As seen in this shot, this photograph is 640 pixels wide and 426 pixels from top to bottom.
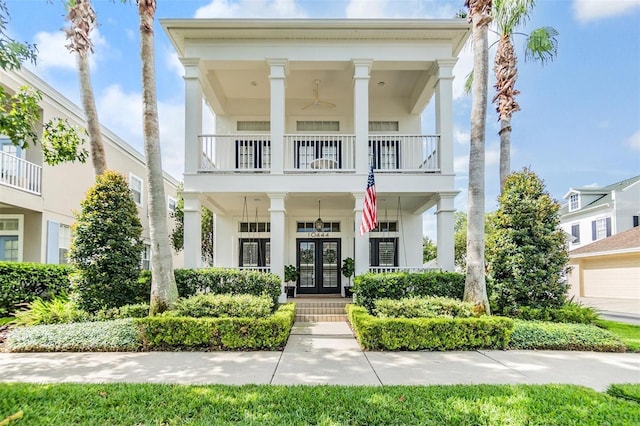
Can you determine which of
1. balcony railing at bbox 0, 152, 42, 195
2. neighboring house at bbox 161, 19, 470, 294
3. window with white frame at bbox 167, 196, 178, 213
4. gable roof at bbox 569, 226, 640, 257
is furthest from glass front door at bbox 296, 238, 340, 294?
gable roof at bbox 569, 226, 640, 257

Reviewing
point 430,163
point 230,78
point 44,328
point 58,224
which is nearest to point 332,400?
point 44,328

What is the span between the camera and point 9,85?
435 inches

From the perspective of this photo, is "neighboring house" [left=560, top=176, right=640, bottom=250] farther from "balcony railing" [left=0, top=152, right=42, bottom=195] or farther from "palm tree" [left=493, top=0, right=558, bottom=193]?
"balcony railing" [left=0, top=152, right=42, bottom=195]

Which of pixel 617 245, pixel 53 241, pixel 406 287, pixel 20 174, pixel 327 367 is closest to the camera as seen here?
pixel 327 367

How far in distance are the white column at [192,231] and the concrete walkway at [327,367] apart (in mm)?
3517

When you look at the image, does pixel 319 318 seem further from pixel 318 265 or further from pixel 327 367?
pixel 327 367

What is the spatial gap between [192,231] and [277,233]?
2.38 metres

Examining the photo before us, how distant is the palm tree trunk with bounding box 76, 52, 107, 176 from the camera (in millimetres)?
9852

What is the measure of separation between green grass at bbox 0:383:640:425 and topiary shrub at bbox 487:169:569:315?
156 inches

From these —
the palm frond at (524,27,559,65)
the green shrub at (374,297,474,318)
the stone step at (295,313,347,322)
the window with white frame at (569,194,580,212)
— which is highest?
the palm frond at (524,27,559,65)

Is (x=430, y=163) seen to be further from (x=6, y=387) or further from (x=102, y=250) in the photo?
(x=6, y=387)

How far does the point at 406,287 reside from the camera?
8609 millimetres

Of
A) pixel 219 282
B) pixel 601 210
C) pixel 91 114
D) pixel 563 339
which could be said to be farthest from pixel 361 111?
pixel 601 210

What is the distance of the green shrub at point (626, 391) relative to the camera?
14.4 ft
